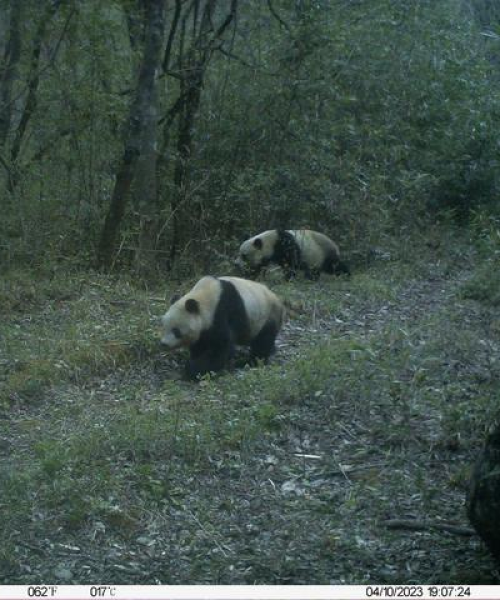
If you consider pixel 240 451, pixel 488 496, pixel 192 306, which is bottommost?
pixel 240 451

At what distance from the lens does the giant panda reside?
8602mm

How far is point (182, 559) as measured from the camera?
5.04 metres

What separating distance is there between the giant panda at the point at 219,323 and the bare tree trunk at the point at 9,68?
5.27 metres

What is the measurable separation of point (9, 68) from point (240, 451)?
8.10 meters

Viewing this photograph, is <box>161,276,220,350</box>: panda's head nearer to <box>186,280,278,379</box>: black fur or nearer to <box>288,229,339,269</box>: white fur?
<box>186,280,278,379</box>: black fur

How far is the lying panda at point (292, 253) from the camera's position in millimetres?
12547

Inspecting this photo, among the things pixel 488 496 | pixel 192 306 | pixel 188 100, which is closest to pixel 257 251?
pixel 188 100

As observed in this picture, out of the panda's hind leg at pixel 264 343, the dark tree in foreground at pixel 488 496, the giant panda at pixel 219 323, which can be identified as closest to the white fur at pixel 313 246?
the giant panda at pixel 219 323

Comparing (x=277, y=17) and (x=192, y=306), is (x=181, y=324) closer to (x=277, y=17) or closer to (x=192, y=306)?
(x=192, y=306)

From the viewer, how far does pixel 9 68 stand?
12648 millimetres

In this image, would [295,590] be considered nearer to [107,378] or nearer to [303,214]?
[107,378]

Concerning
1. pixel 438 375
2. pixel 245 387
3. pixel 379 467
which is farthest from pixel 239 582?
pixel 438 375

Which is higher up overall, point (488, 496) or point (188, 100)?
point (188, 100)

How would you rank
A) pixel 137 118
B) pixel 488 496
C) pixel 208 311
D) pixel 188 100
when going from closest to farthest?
pixel 488 496 → pixel 208 311 → pixel 137 118 → pixel 188 100
